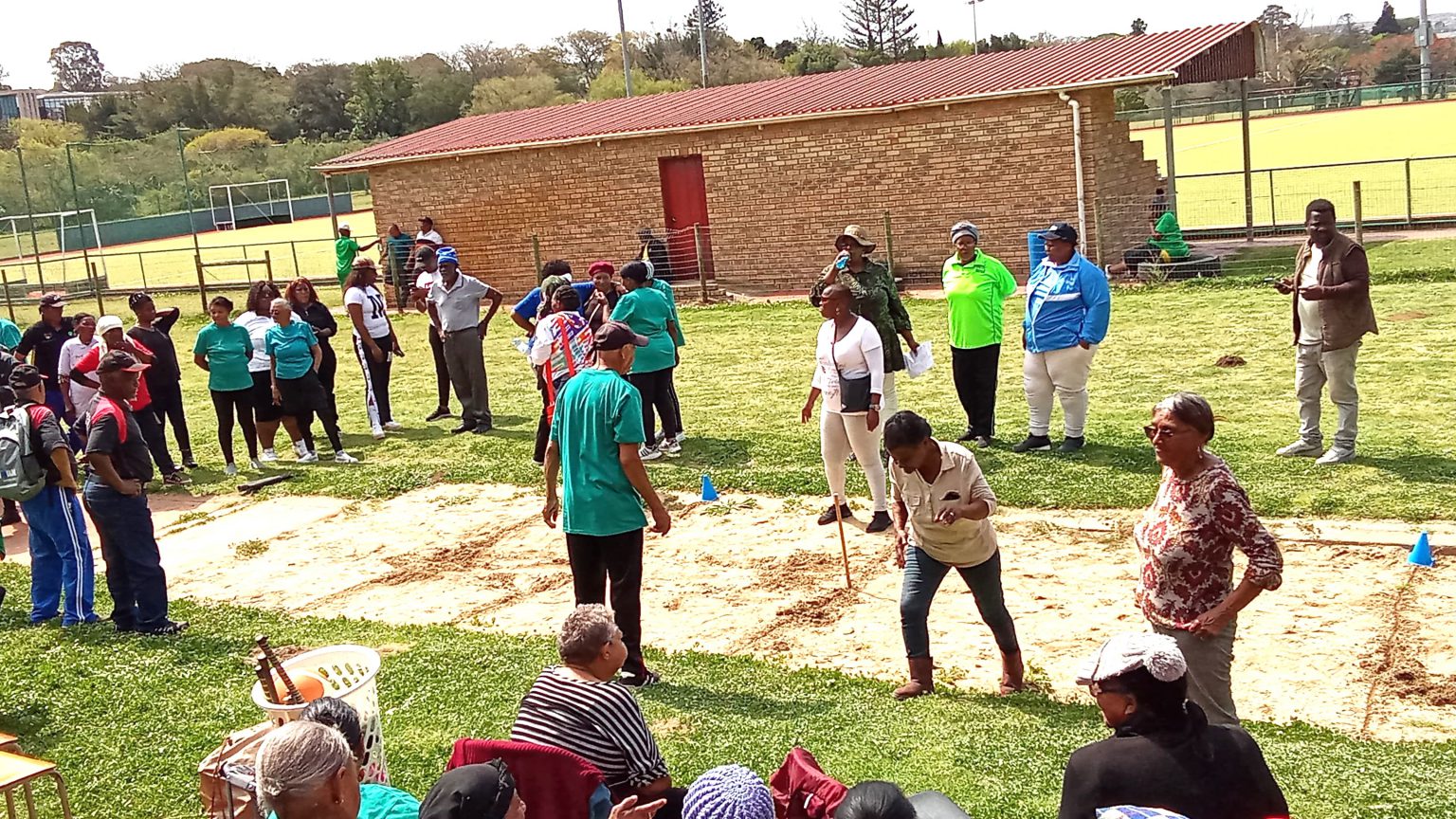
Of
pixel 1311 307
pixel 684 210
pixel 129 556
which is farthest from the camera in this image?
pixel 684 210

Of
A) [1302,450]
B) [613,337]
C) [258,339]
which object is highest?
[613,337]

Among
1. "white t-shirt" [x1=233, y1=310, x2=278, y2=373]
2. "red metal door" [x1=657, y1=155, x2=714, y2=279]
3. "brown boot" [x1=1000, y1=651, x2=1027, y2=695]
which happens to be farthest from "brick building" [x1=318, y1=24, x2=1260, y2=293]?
"brown boot" [x1=1000, y1=651, x2=1027, y2=695]

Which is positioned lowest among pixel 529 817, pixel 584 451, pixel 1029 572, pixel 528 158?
pixel 1029 572

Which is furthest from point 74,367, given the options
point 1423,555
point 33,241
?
point 33,241

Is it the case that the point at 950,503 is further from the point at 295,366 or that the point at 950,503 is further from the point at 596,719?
the point at 295,366

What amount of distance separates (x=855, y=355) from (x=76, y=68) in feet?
510

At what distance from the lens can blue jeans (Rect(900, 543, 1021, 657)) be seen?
661cm

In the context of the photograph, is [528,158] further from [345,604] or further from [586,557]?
[586,557]

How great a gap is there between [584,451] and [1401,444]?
7021 millimetres

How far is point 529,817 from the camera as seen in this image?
453 cm

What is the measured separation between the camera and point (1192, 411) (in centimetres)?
510

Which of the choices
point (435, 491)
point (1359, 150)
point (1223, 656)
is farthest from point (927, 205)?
point (1359, 150)

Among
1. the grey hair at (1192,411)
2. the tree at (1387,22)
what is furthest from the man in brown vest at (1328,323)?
the tree at (1387,22)

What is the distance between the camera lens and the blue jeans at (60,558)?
894 centimetres
